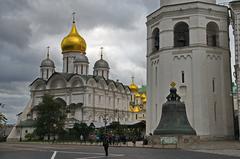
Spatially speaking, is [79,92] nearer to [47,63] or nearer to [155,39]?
[47,63]

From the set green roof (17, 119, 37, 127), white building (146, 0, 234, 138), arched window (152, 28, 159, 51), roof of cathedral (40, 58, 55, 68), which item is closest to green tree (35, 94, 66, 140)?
green roof (17, 119, 37, 127)

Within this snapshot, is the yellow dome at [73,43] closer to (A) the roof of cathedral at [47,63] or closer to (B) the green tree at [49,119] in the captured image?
(A) the roof of cathedral at [47,63]

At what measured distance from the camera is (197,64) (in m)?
37.0

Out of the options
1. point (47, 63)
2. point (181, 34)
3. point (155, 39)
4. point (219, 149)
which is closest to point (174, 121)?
→ point (219, 149)

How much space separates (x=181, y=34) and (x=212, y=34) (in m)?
3.30

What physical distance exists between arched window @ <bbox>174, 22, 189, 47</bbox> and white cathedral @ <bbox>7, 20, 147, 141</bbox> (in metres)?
23.0

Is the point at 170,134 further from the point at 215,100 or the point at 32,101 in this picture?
the point at 32,101

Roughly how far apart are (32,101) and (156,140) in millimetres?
45860

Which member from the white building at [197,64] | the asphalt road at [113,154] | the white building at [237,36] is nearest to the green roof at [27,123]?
the white building at [197,64]

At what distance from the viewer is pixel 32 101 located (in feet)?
235

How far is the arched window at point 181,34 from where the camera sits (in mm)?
39156

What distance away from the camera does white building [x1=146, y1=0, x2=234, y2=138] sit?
36719 millimetres

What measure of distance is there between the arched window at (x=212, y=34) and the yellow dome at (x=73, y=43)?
124 feet

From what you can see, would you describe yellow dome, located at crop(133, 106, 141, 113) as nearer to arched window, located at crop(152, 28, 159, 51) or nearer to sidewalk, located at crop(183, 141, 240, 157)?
arched window, located at crop(152, 28, 159, 51)
